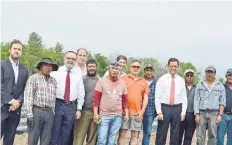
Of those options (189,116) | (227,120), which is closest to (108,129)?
(189,116)

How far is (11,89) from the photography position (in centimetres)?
555

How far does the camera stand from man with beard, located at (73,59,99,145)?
239 inches

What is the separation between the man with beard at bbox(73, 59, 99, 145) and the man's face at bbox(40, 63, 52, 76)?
75 centimetres

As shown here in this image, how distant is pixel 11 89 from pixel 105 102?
5.25 ft

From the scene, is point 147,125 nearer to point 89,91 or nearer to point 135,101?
point 135,101

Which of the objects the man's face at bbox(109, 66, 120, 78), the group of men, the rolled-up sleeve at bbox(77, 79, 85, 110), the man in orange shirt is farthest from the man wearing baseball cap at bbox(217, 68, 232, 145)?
the rolled-up sleeve at bbox(77, 79, 85, 110)

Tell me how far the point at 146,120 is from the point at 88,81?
1.39 metres

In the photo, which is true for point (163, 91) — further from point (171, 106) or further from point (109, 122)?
point (109, 122)

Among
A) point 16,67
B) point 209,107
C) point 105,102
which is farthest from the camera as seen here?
point 209,107

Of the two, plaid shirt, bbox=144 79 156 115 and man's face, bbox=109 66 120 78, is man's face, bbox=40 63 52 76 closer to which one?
man's face, bbox=109 66 120 78

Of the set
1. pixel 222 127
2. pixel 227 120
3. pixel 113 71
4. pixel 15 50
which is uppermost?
pixel 15 50

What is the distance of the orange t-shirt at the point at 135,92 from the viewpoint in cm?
609

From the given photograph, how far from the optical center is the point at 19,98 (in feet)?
18.5

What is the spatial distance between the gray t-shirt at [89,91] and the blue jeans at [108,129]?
0.41 meters
